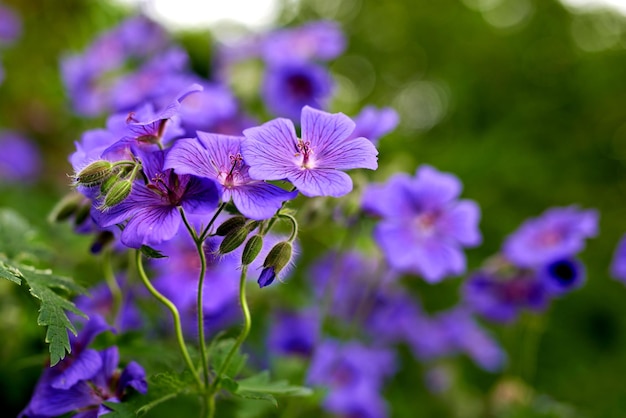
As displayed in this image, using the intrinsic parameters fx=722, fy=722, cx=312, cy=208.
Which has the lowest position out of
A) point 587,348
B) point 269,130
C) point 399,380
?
point 269,130

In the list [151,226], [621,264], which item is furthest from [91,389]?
[621,264]

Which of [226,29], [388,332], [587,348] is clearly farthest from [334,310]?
[226,29]

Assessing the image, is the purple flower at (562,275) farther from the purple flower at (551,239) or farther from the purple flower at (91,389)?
the purple flower at (91,389)

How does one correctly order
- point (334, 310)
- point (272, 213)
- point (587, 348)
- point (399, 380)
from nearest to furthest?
point (272, 213), point (334, 310), point (399, 380), point (587, 348)

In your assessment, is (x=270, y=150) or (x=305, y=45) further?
(x=305, y=45)

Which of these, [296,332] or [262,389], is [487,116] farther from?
[262,389]

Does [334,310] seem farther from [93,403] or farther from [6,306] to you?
[93,403]

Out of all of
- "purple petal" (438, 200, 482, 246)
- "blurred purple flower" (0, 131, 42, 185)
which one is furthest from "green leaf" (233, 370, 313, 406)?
"blurred purple flower" (0, 131, 42, 185)
